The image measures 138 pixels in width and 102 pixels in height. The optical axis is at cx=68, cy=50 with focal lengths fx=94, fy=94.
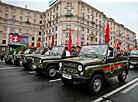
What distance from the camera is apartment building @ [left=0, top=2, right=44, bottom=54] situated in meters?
38.8

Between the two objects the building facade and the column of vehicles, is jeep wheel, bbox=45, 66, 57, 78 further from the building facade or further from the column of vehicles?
the building facade

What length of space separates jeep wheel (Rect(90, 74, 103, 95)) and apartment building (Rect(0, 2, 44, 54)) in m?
44.5

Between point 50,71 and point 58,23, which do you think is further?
point 58,23

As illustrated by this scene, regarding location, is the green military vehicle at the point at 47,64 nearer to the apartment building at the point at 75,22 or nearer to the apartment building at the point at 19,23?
the apartment building at the point at 75,22

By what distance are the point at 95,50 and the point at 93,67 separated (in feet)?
4.24

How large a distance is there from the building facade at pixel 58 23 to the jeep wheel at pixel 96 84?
26.3m

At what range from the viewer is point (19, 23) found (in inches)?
1639

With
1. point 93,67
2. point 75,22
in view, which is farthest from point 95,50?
point 75,22

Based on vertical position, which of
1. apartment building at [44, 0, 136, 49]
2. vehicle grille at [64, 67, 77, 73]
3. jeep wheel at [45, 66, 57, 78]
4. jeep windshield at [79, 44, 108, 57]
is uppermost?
apartment building at [44, 0, 136, 49]

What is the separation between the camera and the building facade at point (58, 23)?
34.0 m

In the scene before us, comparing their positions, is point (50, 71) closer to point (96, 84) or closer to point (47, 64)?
point (47, 64)

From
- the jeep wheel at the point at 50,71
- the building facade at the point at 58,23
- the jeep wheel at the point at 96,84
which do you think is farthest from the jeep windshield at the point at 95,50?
the building facade at the point at 58,23

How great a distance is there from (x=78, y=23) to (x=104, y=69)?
32453 millimetres

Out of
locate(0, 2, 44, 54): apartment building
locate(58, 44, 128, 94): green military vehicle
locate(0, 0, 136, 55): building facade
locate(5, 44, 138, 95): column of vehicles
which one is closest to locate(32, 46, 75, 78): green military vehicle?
locate(5, 44, 138, 95): column of vehicles
